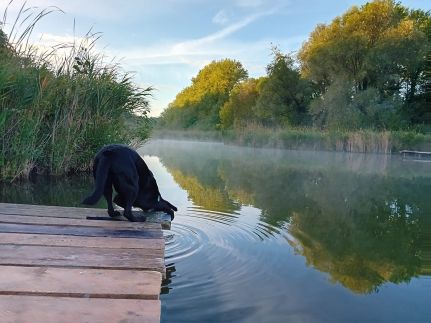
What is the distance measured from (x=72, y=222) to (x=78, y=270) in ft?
3.84

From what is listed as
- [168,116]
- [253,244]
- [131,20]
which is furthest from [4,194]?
[168,116]

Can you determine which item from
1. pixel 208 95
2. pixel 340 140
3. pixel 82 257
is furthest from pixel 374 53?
pixel 82 257

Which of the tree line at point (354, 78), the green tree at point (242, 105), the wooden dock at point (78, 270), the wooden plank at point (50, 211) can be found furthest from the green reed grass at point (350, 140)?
the wooden dock at point (78, 270)

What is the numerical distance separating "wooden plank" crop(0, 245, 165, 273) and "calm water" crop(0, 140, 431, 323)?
0.33 meters

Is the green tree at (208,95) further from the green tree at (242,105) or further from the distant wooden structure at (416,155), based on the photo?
the distant wooden structure at (416,155)

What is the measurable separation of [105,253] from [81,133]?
469cm

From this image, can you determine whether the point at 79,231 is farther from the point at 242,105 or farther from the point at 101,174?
the point at 242,105

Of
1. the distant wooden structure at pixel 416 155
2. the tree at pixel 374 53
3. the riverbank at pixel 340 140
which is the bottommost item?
the distant wooden structure at pixel 416 155

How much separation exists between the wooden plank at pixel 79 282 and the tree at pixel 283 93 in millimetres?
31277

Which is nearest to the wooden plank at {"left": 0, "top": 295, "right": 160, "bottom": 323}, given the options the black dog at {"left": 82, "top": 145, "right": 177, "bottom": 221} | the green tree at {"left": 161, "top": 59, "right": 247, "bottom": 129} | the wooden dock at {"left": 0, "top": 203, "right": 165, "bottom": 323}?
the wooden dock at {"left": 0, "top": 203, "right": 165, "bottom": 323}

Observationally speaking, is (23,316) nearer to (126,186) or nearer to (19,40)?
(126,186)

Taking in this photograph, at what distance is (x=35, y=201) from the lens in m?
4.83

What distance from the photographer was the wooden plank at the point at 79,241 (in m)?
2.40

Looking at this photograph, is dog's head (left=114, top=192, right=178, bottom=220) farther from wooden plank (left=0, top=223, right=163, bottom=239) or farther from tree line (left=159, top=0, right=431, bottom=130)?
tree line (left=159, top=0, right=431, bottom=130)
